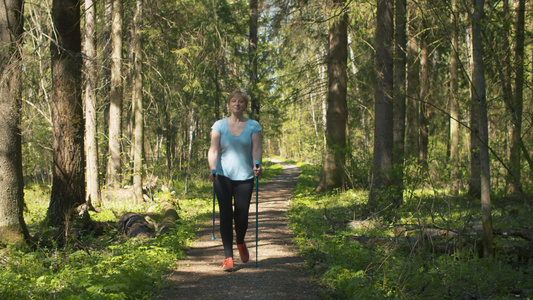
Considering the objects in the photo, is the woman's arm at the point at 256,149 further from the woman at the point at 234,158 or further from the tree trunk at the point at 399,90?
the tree trunk at the point at 399,90

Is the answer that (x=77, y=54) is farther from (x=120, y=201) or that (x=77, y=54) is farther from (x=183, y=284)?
(x=120, y=201)

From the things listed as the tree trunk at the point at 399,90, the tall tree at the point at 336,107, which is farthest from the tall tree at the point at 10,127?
the tall tree at the point at 336,107

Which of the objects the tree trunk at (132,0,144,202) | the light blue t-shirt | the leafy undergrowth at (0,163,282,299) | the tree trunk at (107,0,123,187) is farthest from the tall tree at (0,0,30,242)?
the tree trunk at (132,0,144,202)

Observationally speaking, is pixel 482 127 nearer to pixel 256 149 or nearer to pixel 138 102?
pixel 256 149

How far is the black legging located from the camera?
5.80 m

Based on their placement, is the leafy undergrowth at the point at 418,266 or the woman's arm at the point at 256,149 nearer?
the leafy undergrowth at the point at 418,266

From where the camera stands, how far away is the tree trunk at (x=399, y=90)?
8.97m

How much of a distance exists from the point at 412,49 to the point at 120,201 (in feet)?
39.1

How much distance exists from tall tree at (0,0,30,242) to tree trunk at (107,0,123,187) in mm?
6130

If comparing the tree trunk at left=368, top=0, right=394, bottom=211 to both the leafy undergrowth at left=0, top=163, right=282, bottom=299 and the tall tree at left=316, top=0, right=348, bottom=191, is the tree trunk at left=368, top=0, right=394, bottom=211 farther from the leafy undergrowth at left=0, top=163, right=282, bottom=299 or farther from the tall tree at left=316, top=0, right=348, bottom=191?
the leafy undergrowth at left=0, top=163, right=282, bottom=299

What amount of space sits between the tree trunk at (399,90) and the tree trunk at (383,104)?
0.63 ft

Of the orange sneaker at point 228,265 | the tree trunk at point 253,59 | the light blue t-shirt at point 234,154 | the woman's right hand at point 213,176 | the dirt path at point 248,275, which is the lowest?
the dirt path at point 248,275

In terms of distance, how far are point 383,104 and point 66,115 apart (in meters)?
7.01

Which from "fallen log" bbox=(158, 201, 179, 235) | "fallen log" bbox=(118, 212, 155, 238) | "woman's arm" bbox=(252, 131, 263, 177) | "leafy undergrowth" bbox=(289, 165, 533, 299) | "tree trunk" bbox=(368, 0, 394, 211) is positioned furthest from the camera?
"tree trunk" bbox=(368, 0, 394, 211)
